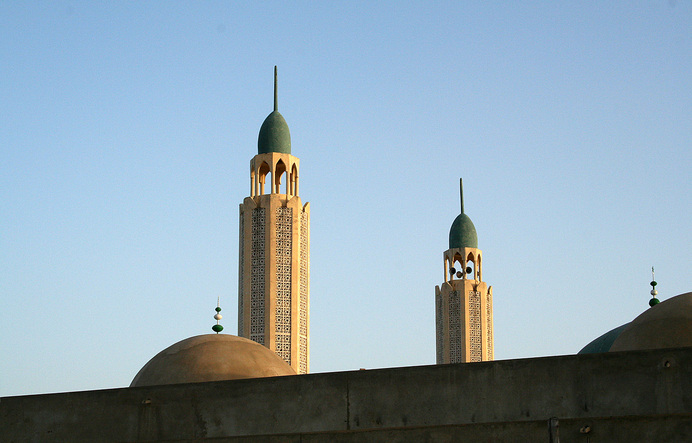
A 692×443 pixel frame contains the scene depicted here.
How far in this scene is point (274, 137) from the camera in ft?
83.5

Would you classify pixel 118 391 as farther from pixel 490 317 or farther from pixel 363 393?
pixel 490 317

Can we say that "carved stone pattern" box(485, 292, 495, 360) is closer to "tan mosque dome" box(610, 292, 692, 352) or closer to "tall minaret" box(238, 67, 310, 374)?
"tall minaret" box(238, 67, 310, 374)

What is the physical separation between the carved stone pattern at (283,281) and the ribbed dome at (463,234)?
1178 centimetres

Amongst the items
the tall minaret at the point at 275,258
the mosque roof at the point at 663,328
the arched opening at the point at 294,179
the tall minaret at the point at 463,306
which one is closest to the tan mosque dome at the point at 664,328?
the mosque roof at the point at 663,328

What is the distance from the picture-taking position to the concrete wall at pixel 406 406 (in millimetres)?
8258

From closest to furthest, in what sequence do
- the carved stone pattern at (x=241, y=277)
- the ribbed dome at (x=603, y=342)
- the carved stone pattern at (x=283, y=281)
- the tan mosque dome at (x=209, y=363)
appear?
the tan mosque dome at (x=209, y=363) → the ribbed dome at (x=603, y=342) → the carved stone pattern at (x=283, y=281) → the carved stone pattern at (x=241, y=277)

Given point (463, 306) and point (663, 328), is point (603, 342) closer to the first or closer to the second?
point (663, 328)

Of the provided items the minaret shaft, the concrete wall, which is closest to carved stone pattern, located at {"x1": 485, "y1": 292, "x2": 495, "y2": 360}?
the minaret shaft

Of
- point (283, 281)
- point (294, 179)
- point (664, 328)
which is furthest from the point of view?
point (294, 179)

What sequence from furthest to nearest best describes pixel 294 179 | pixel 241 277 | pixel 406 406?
pixel 294 179 < pixel 241 277 < pixel 406 406

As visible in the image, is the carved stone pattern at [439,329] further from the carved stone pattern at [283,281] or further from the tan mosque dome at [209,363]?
the tan mosque dome at [209,363]

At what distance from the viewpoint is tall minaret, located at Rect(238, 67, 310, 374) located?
2339 cm

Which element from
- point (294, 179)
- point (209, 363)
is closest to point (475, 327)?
point (294, 179)

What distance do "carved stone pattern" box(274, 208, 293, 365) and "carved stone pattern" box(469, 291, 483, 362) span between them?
11.4 m
